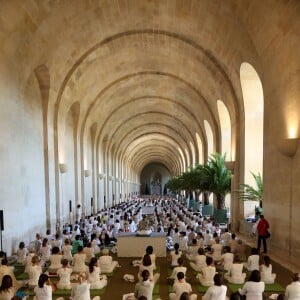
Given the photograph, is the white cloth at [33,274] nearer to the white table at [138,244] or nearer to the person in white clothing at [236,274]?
the white table at [138,244]

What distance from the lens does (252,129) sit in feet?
56.4

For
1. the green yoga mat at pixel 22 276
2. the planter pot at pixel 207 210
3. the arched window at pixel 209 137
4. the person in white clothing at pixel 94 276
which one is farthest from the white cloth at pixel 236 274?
the arched window at pixel 209 137

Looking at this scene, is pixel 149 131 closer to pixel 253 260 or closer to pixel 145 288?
pixel 253 260

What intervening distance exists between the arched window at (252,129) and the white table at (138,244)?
20.6ft

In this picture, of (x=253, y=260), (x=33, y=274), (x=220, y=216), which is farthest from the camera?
(x=220, y=216)

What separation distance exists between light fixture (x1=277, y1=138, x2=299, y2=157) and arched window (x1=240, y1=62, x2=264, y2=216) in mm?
6168

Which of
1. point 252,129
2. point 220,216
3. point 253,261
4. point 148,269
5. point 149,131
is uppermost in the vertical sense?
point 149,131

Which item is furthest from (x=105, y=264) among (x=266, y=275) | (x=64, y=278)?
(x=266, y=275)

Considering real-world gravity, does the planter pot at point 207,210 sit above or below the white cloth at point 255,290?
below

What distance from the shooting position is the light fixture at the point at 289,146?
10680mm

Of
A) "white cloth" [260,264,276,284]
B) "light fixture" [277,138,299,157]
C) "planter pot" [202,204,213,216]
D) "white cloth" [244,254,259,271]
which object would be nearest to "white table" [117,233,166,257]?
"white cloth" [244,254,259,271]

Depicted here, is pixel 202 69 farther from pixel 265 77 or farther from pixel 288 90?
pixel 288 90

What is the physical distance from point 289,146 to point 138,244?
624 cm

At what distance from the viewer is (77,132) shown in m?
23.9
